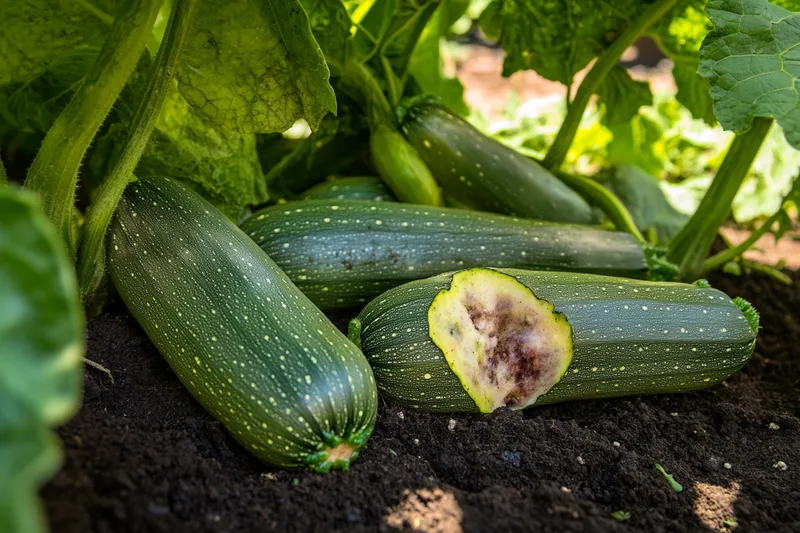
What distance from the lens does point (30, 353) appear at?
37.1 inches

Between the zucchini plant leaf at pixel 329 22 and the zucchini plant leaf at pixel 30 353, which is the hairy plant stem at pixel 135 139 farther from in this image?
the zucchini plant leaf at pixel 30 353

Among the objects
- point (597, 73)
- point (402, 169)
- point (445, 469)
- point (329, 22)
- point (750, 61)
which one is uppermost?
point (750, 61)

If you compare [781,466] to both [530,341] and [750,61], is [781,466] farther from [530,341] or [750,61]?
[750,61]

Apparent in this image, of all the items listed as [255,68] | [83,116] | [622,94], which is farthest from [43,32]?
[622,94]

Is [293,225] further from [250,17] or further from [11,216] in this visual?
[11,216]

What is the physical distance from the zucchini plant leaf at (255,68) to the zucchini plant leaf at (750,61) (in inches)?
41.1

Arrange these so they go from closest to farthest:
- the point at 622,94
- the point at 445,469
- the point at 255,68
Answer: the point at 445,469 → the point at 255,68 → the point at 622,94

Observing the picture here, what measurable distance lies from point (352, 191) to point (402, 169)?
220 millimetres

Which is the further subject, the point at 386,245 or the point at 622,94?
the point at 622,94

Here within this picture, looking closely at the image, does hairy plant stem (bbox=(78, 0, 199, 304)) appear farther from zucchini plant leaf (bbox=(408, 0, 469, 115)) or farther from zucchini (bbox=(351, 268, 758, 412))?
zucchini plant leaf (bbox=(408, 0, 469, 115))

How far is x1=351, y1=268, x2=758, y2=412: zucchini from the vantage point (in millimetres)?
1990

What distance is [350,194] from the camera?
109 inches

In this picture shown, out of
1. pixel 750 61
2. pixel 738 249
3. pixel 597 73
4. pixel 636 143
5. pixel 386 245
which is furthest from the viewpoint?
pixel 636 143

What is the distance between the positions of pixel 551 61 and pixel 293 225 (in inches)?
51.8
